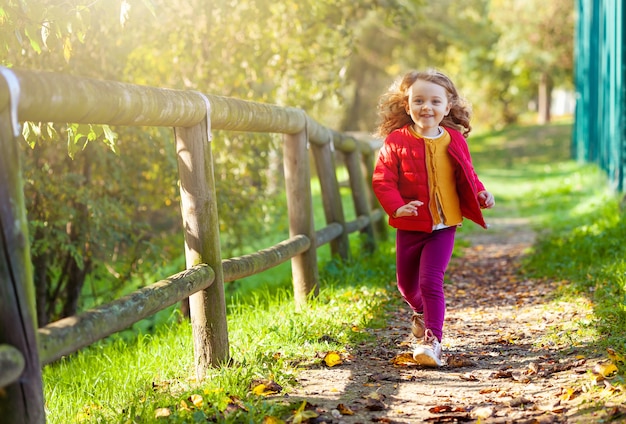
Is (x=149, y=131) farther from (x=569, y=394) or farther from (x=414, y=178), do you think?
(x=569, y=394)

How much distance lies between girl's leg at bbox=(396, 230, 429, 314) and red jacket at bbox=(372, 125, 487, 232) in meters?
0.11

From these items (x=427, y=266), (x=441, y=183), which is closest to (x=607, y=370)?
(x=427, y=266)

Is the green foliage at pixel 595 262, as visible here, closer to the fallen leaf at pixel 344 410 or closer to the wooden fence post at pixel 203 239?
the fallen leaf at pixel 344 410

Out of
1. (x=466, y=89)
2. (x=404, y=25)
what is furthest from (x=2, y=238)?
(x=466, y=89)

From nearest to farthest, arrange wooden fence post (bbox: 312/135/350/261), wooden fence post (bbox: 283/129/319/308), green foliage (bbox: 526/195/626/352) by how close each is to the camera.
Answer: green foliage (bbox: 526/195/626/352)
wooden fence post (bbox: 283/129/319/308)
wooden fence post (bbox: 312/135/350/261)

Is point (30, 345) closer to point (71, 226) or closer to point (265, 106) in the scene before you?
point (265, 106)

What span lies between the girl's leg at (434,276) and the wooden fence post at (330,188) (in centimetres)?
250

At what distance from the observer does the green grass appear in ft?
11.3

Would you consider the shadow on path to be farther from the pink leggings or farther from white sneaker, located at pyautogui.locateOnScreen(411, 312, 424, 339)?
the pink leggings

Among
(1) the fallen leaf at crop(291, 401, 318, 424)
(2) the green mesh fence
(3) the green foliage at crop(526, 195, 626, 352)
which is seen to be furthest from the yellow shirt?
(2) the green mesh fence

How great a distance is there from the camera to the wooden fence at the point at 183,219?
250cm

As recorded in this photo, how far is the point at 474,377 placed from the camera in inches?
158

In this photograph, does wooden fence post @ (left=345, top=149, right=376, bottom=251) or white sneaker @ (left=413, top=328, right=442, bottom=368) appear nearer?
white sneaker @ (left=413, top=328, right=442, bottom=368)

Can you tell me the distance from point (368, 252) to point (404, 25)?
3.46 meters
